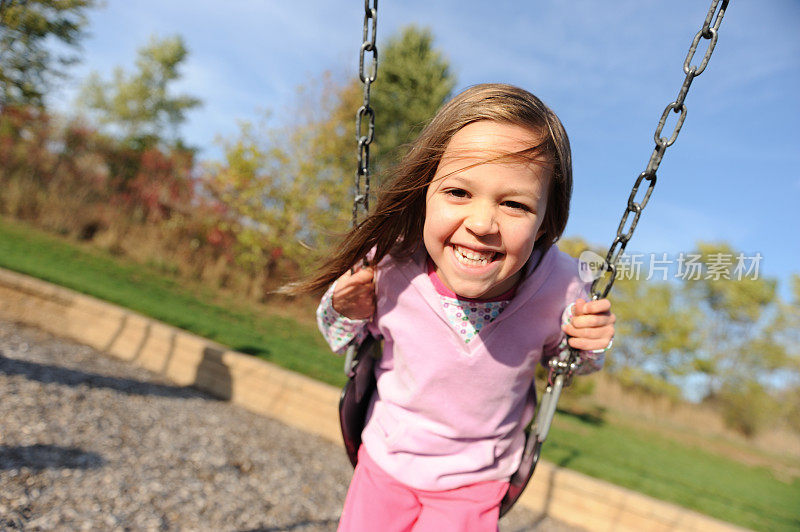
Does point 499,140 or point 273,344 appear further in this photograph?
point 273,344

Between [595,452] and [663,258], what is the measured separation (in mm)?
4078

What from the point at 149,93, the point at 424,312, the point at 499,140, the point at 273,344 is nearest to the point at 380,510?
the point at 424,312

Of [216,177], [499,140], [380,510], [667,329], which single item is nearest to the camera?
[499,140]

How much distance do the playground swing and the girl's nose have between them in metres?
0.40

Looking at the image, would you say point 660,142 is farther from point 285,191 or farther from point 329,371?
point 285,191

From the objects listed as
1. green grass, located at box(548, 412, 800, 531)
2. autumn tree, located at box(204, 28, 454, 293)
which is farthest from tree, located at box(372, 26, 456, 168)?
green grass, located at box(548, 412, 800, 531)

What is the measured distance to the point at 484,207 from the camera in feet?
3.95

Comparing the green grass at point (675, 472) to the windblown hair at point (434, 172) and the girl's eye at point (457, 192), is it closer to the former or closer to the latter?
the windblown hair at point (434, 172)

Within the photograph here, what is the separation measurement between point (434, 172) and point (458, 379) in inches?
20.2

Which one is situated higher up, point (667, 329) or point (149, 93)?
point (149, 93)

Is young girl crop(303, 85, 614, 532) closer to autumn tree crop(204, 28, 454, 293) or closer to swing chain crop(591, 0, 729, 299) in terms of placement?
swing chain crop(591, 0, 729, 299)

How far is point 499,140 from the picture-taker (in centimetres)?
124

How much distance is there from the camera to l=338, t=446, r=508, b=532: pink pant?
1.38 metres

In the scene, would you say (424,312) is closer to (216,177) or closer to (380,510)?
(380,510)
